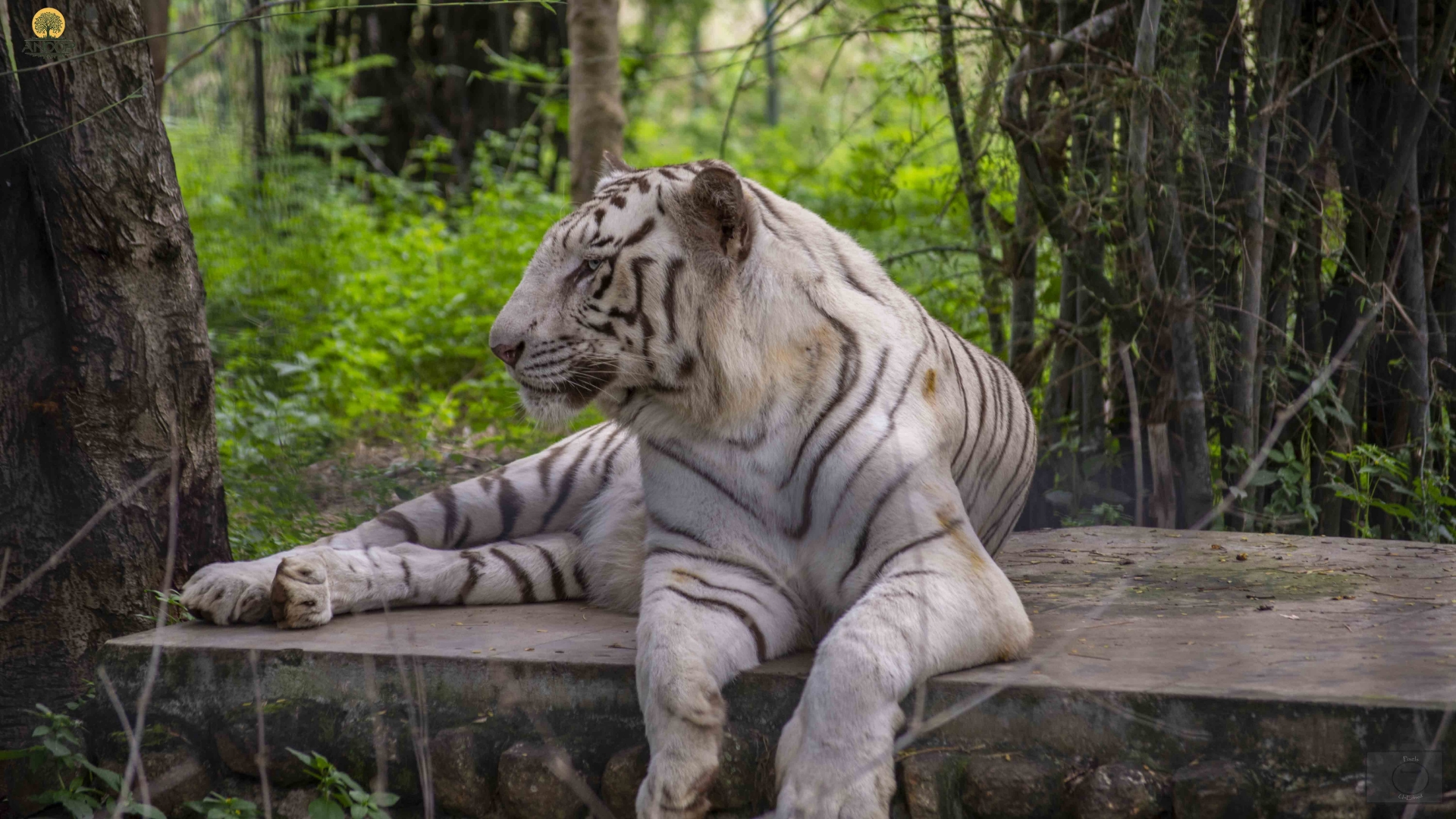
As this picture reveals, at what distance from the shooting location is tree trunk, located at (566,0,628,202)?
17.2ft

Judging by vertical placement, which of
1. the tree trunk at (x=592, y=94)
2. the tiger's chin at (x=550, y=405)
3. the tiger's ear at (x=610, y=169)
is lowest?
the tiger's chin at (x=550, y=405)

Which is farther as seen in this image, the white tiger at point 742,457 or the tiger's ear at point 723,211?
the tiger's ear at point 723,211

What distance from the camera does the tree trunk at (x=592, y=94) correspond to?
17.2 feet

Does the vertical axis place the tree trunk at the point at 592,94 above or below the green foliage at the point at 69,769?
above

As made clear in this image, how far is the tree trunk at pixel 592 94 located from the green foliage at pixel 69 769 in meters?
3.32

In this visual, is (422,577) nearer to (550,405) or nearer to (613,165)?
(550,405)

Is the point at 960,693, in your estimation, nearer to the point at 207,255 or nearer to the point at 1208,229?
the point at 1208,229

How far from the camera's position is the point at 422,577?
2689 millimetres

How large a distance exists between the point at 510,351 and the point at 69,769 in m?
1.18

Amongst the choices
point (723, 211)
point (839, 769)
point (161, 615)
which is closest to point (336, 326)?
point (161, 615)

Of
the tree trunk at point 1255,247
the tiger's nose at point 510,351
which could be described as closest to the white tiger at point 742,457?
the tiger's nose at point 510,351

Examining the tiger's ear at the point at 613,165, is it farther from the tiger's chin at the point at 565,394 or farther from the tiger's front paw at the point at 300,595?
the tiger's front paw at the point at 300,595

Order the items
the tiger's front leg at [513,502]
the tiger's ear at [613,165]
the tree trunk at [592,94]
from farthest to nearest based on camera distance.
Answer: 1. the tree trunk at [592,94]
2. the tiger's front leg at [513,502]
3. the tiger's ear at [613,165]

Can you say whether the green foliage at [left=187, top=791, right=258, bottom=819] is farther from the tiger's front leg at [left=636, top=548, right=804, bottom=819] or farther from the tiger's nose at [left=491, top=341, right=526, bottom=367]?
the tiger's nose at [left=491, top=341, right=526, bottom=367]
